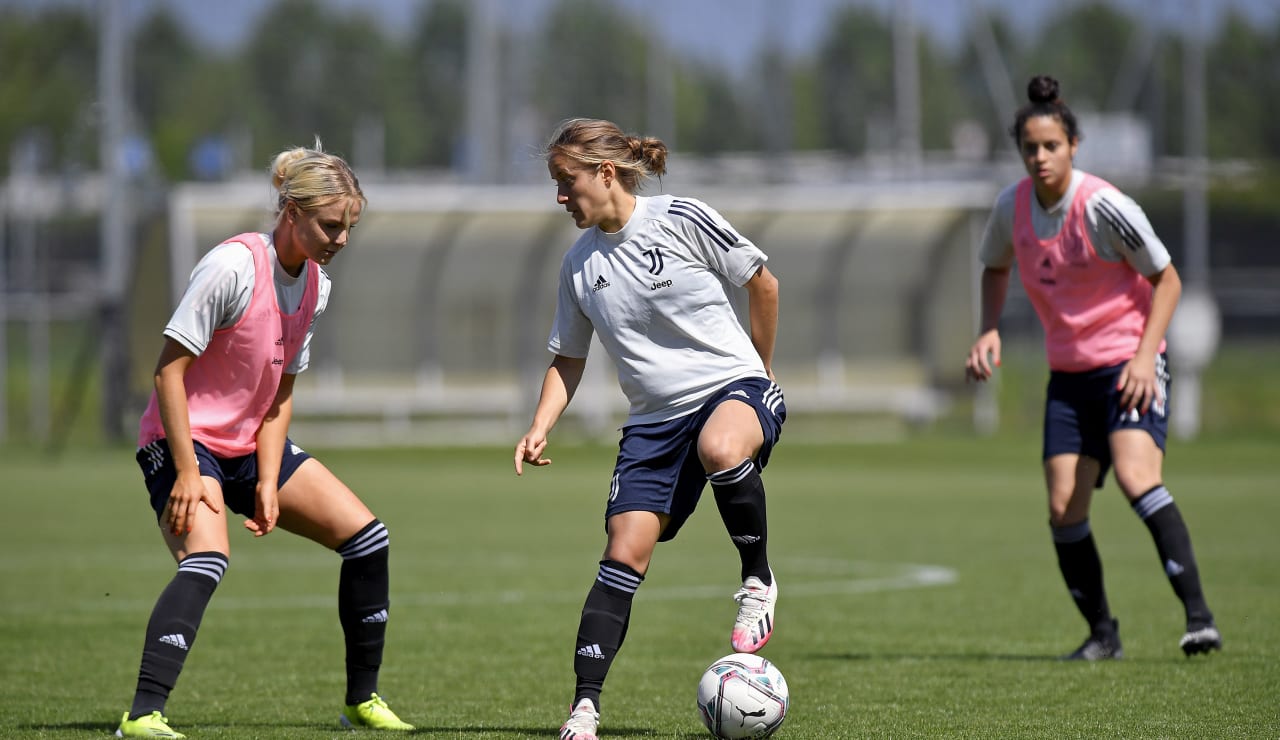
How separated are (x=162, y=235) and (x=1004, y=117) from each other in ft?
64.4

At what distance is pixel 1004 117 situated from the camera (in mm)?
40500

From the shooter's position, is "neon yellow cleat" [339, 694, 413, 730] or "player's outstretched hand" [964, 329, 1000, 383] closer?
"neon yellow cleat" [339, 694, 413, 730]

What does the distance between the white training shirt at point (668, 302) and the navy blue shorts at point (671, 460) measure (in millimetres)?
42

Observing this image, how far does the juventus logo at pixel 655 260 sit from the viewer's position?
5.79 metres

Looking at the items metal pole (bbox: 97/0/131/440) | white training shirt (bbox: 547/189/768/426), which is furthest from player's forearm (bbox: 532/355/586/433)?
metal pole (bbox: 97/0/131/440)

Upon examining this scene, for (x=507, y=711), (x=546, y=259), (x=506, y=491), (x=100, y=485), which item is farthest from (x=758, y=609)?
(x=546, y=259)

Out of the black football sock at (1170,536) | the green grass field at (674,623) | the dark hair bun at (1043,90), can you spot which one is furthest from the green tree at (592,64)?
the black football sock at (1170,536)

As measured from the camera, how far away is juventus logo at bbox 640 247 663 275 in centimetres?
A: 579

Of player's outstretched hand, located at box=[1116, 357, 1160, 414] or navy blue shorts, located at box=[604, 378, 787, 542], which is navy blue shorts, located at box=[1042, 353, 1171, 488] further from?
navy blue shorts, located at box=[604, 378, 787, 542]

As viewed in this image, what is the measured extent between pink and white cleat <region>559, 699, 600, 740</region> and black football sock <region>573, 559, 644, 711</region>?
0.04 metres

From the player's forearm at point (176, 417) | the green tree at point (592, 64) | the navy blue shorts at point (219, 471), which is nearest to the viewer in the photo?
the player's forearm at point (176, 417)

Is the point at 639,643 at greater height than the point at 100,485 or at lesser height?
greater

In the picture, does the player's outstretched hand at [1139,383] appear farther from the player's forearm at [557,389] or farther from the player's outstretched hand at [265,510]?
the player's outstretched hand at [265,510]

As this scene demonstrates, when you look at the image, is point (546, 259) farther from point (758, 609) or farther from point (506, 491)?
point (758, 609)
